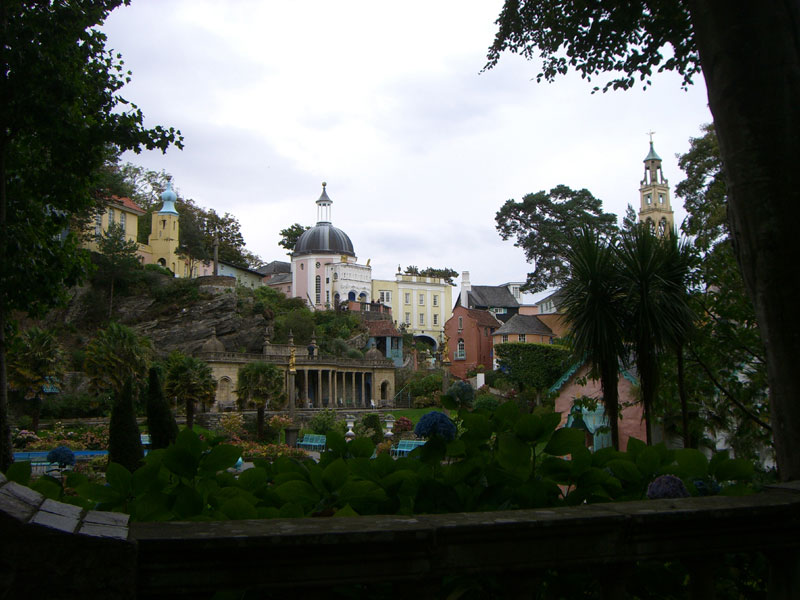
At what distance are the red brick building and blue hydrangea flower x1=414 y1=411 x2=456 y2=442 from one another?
2514 inches

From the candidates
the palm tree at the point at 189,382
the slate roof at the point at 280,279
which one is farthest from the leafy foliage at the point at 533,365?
the slate roof at the point at 280,279

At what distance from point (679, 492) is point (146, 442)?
93.8ft

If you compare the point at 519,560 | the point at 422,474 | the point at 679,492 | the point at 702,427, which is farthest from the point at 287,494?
the point at 702,427

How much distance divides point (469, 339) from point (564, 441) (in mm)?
66856

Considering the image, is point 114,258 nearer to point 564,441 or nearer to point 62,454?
point 62,454

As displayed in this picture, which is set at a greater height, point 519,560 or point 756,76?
point 756,76

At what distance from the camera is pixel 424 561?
196 cm

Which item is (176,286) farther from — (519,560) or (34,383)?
(519,560)

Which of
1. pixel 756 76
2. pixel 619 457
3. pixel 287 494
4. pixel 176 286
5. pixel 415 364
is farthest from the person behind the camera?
pixel 415 364

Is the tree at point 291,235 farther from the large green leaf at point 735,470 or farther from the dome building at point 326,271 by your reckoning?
the large green leaf at point 735,470

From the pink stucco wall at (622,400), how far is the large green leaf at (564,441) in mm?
14853

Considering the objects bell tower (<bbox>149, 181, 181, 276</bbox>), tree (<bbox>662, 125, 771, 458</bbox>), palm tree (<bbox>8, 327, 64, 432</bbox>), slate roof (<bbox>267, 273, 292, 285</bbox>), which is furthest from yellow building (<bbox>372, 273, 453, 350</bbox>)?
tree (<bbox>662, 125, 771, 458</bbox>)

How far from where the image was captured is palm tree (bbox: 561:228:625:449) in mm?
12594

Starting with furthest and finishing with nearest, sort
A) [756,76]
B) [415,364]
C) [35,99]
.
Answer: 1. [415,364]
2. [35,99]
3. [756,76]
